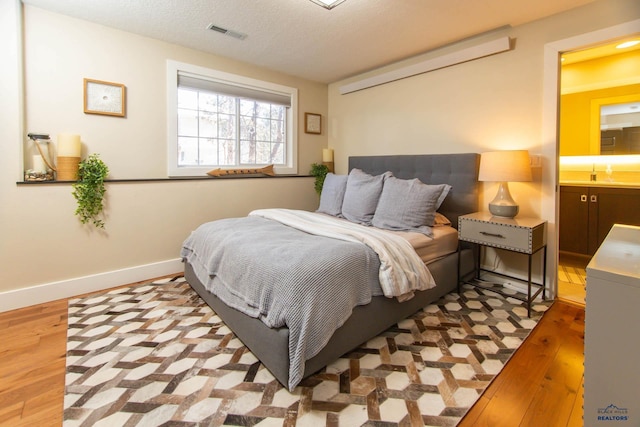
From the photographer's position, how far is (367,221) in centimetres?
296

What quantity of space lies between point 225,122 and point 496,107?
2.95 m

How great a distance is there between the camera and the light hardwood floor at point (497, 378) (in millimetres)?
1398

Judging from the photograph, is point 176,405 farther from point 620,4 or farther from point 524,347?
point 620,4

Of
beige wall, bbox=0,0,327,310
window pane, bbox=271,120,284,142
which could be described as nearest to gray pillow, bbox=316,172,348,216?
beige wall, bbox=0,0,327,310

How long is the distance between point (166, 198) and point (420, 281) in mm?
2606

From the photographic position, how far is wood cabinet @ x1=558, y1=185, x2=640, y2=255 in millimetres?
3189

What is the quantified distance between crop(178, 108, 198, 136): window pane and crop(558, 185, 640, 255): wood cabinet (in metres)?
4.35

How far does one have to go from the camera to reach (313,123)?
447cm

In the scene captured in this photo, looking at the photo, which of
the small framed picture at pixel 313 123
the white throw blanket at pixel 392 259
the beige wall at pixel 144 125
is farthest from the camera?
the small framed picture at pixel 313 123

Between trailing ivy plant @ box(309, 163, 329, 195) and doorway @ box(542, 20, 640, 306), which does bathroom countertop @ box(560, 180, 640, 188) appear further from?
trailing ivy plant @ box(309, 163, 329, 195)

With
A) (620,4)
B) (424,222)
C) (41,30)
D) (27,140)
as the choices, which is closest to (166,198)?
(27,140)

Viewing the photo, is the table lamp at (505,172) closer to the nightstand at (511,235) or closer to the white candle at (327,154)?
the nightstand at (511,235)

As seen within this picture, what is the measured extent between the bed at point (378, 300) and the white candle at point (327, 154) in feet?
1.69

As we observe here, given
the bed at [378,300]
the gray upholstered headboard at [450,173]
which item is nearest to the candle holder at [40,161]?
the bed at [378,300]
